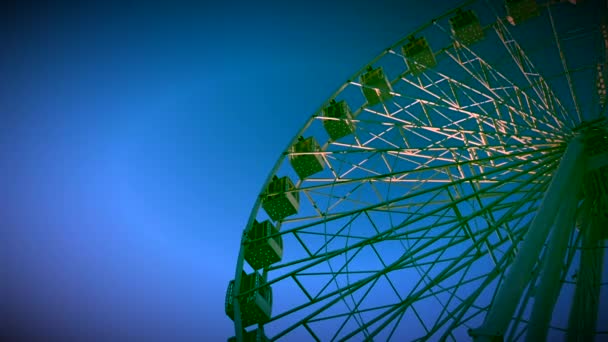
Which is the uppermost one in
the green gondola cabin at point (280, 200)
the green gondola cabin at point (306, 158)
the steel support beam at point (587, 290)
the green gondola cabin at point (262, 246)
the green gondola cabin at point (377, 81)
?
the green gondola cabin at point (377, 81)

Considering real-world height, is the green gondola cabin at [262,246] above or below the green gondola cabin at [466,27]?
below

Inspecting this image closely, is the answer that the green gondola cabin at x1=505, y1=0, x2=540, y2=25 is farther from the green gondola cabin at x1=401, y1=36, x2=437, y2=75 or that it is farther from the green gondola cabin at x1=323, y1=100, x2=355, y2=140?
the green gondola cabin at x1=323, y1=100, x2=355, y2=140

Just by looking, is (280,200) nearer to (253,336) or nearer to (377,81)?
(253,336)

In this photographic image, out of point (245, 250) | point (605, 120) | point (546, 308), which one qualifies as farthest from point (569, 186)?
point (245, 250)

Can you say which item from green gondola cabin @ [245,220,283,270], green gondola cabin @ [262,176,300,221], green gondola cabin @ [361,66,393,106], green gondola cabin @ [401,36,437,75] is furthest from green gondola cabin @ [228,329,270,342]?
green gondola cabin @ [401,36,437,75]

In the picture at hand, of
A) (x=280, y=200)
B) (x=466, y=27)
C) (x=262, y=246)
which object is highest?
(x=466, y=27)

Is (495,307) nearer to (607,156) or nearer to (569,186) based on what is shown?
(569,186)

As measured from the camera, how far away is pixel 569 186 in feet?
19.5

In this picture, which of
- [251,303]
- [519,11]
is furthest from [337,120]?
[519,11]

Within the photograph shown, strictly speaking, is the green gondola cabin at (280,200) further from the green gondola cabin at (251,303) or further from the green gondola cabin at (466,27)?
the green gondola cabin at (466,27)

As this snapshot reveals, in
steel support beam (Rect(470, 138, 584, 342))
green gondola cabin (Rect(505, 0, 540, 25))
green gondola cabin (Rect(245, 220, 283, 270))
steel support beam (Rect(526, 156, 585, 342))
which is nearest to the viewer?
steel support beam (Rect(470, 138, 584, 342))

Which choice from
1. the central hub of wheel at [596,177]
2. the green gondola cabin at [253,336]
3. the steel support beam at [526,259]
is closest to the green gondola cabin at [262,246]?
the green gondola cabin at [253,336]

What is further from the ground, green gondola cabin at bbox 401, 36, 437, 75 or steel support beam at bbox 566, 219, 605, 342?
green gondola cabin at bbox 401, 36, 437, 75

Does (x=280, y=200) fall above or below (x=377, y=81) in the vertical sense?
below
